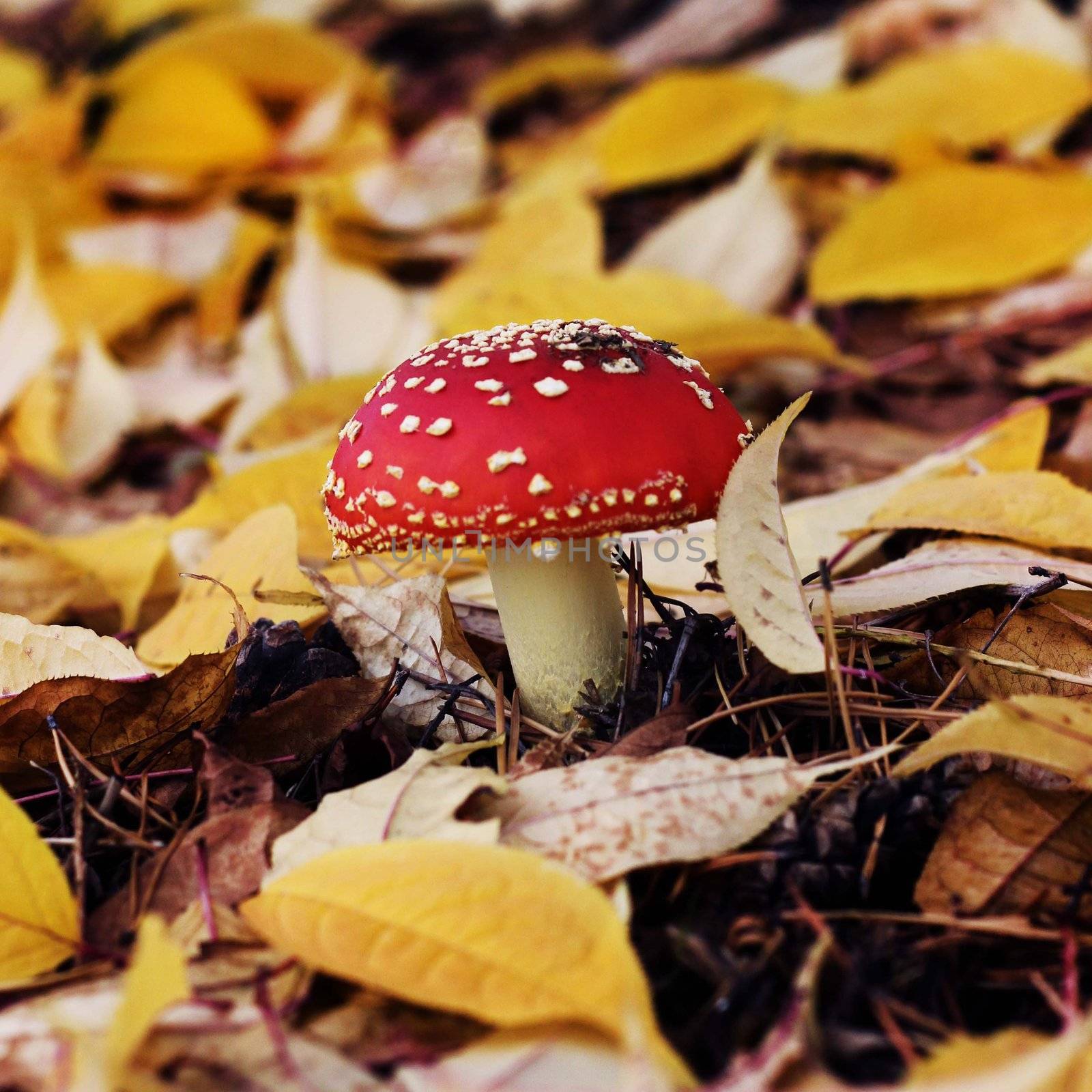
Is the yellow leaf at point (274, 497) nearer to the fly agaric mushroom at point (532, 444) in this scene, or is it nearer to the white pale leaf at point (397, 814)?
the fly agaric mushroom at point (532, 444)

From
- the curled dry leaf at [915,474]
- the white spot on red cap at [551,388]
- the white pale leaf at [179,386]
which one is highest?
the white spot on red cap at [551,388]

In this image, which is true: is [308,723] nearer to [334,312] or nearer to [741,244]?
[334,312]

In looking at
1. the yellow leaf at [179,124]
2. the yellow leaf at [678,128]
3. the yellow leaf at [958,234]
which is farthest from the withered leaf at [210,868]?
the yellow leaf at [179,124]

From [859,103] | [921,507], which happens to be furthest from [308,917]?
[859,103]

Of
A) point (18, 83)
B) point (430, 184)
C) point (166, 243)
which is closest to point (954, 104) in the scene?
point (430, 184)

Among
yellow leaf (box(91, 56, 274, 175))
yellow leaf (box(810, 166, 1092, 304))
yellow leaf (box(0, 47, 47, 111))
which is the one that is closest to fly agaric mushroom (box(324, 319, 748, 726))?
yellow leaf (box(810, 166, 1092, 304))

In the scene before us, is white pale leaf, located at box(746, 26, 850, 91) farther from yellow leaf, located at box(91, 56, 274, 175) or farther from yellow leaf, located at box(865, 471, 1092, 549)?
yellow leaf, located at box(865, 471, 1092, 549)
